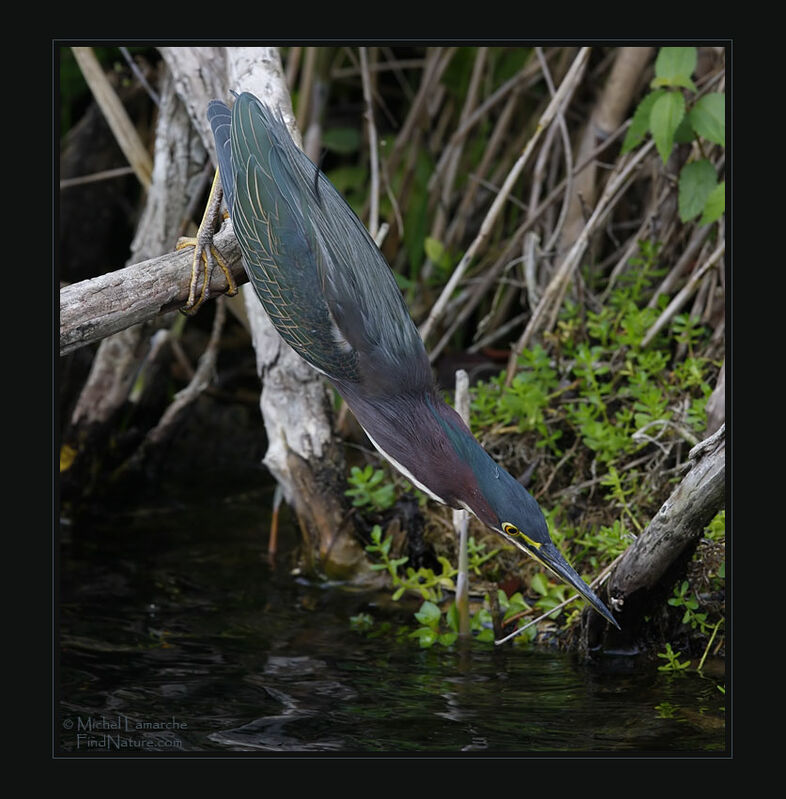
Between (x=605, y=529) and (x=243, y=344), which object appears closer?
(x=605, y=529)

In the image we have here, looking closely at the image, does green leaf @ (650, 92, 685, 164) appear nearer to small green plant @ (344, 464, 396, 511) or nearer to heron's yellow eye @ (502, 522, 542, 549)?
small green plant @ (344, 464, 396, 511)

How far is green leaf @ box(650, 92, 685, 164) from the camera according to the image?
347cm

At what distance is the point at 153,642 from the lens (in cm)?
350

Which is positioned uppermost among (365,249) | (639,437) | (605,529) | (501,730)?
(365,249)

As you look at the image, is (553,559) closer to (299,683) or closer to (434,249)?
(299,683)

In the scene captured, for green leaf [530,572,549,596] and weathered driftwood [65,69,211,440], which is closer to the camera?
green leaf [530,572,549,596]

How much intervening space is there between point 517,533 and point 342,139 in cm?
275

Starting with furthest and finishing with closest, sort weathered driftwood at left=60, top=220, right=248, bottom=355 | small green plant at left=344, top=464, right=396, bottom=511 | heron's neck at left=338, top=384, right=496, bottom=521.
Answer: small green plant at left=344, top=464, right=396, bottom=511 → heron's neck at left=338, top=384, right=496, bottom=521 → weathered driftwood at left=60, top=220, right=248, bottom=355

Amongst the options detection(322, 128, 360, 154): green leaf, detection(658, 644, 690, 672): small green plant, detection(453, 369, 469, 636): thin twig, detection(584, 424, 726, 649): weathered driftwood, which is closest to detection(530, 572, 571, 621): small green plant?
detection(584, 424, 726, 649): weathered driftwood

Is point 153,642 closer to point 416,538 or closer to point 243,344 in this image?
point 416,538

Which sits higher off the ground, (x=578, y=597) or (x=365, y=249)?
(x=365, y=249)

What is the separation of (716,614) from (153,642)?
5.66 feet

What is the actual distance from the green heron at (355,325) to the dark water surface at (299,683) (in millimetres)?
420

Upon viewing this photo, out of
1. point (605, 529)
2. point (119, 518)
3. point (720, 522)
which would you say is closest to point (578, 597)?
point (605, 529)
